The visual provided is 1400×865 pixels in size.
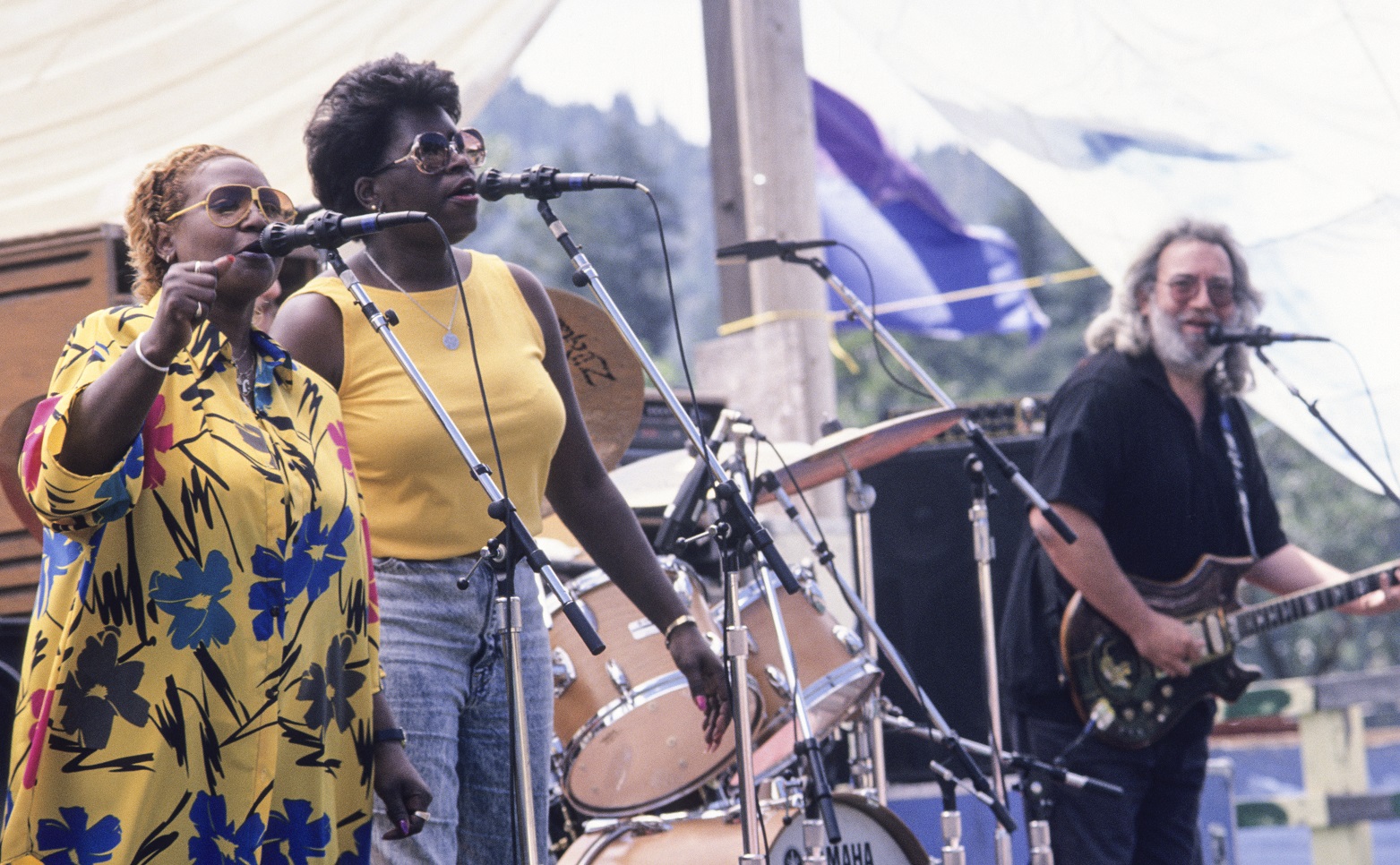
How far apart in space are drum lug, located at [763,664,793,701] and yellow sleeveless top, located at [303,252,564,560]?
1.41 meters

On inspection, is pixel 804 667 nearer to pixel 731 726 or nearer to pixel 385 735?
pixel 731 726

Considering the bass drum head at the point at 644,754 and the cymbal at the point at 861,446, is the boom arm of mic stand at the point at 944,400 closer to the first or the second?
the cymbal at the point at 861,446

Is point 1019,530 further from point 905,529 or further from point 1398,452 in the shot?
point 1398,452

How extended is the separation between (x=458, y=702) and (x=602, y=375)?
5.75 ft

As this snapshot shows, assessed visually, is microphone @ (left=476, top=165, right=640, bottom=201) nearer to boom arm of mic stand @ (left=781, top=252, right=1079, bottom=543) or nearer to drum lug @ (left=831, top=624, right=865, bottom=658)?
boom arm of mic stand @ (left=781, top=252, right=1079, bottom=543)

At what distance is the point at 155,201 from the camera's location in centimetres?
232

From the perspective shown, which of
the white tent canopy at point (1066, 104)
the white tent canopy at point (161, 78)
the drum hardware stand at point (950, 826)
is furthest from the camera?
the white tent canopy at point (1066, 104)

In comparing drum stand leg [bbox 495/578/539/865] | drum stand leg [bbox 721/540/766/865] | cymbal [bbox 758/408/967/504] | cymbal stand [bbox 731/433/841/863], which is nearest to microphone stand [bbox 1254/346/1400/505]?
cymbal [bbox 758/408/967/504]

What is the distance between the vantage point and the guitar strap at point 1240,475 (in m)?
4.33

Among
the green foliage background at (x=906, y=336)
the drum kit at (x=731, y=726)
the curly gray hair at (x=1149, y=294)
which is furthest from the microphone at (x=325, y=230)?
the green foliage background at (x=906, y=336)

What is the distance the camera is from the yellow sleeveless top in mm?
2561

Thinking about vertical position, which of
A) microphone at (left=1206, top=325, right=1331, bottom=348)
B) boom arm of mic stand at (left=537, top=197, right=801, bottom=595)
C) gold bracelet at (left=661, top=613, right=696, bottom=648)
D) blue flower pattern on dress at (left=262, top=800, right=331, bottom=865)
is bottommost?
blue flower pattern on dress at (left=262, top=800, right=331, bottom=865)

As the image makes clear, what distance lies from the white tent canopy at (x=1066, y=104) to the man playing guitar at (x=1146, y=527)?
1.51 feet

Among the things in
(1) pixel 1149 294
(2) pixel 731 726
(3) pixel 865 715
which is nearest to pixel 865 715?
(3) pixel 865 715
